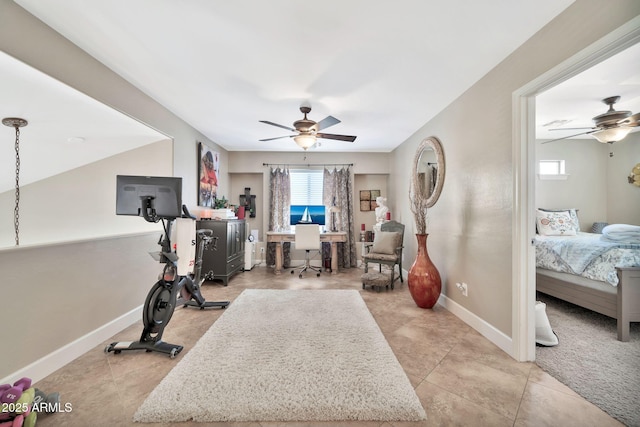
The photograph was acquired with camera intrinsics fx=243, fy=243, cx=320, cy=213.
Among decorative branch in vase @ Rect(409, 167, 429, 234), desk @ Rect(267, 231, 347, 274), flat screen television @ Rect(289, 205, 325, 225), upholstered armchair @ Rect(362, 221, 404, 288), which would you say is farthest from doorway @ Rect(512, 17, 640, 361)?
flat screen television @ Rect(289, 205, 325, 225)

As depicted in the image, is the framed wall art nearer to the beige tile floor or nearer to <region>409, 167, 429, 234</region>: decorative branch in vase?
<region>409, 167, 429, 234</region>: decorative branch in vase

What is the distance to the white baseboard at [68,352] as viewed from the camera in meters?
1.67

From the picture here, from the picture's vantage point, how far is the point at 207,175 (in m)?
4.37

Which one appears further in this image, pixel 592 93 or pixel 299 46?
pixel 592 93

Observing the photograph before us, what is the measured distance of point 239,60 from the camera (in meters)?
2.19

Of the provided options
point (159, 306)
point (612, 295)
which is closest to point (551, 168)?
point (612, 295)

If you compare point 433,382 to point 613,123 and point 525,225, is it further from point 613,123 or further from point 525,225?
point 613,123

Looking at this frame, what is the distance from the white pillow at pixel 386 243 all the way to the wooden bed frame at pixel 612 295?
79.3 inches

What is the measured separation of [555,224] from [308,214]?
4.41m

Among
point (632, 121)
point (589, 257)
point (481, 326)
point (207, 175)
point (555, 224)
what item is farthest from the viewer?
point (207, 175)

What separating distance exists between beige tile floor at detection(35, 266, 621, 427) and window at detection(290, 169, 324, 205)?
337 cm

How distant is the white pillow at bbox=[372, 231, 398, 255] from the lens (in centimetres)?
408

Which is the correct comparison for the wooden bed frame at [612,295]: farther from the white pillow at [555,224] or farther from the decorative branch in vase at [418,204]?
the decorative branch in vase at [418,204]

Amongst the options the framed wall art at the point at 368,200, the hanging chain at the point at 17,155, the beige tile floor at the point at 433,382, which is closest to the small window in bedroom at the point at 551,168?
the framed wall art at the point at 368,200
